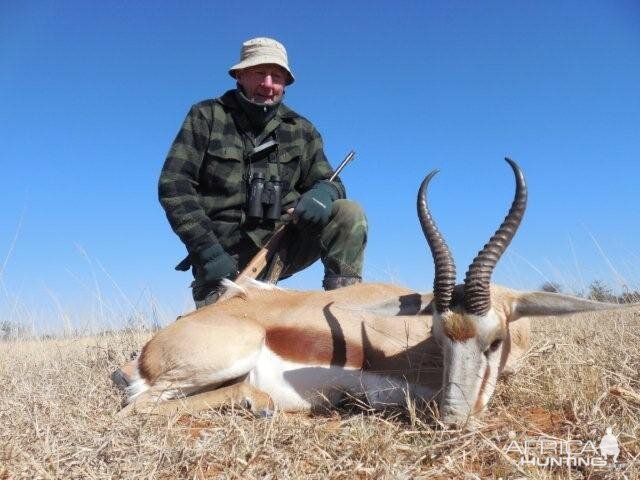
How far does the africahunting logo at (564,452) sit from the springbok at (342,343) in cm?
61

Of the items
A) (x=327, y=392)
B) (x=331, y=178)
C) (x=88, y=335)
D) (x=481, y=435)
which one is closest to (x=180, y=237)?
(x=331, y=178)

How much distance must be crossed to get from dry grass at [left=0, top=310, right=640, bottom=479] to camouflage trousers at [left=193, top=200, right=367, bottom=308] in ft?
6.48

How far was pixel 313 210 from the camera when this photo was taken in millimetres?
5023

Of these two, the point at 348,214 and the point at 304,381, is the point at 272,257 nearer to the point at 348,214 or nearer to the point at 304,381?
the point at 348,214

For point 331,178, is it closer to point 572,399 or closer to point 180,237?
point 180,237

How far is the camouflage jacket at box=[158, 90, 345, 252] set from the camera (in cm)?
506

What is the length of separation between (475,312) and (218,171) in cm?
307

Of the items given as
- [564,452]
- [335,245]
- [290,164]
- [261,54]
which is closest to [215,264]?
[335,245]

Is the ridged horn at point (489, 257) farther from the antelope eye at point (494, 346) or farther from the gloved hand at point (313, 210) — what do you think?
the gloved hand at point (313, 210)

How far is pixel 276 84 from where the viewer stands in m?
5.47

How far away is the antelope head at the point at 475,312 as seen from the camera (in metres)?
2.80

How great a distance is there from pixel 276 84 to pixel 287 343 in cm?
284

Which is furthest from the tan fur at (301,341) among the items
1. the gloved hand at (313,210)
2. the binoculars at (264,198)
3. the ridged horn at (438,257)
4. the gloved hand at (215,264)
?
the binoculars at (264,198)

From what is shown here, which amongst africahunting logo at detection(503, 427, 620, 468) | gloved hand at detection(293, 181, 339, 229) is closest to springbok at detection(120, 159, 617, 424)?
africahunting logo at detection(503, 427, 620, 468)
